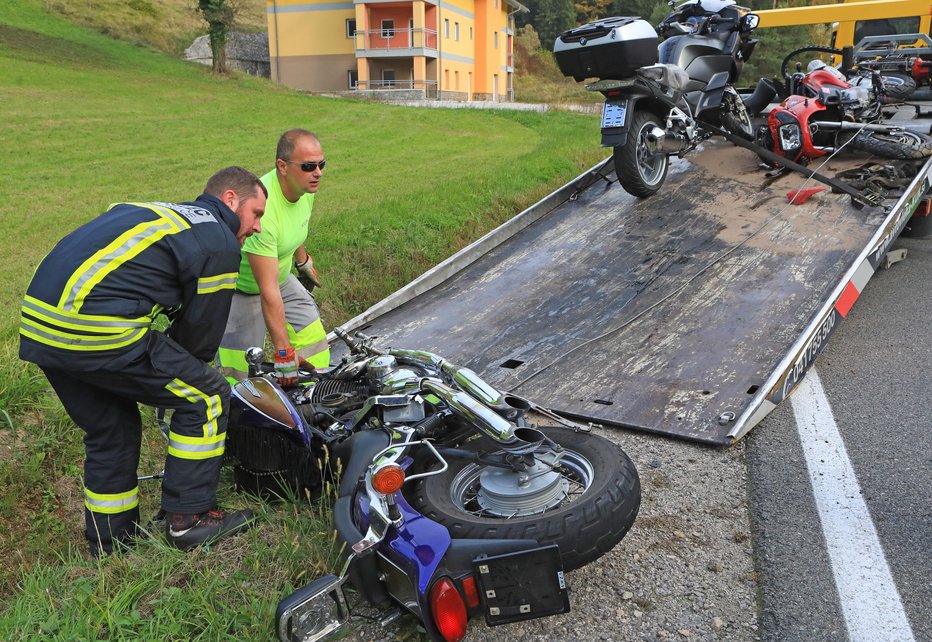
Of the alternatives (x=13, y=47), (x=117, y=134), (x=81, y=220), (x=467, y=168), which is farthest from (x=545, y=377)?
(x=13, y=47)

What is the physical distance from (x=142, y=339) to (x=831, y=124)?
269 inches

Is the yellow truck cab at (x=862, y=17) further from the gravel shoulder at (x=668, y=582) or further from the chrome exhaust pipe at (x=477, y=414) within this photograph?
the chrome exhaust pipe at (x=477, y=414)

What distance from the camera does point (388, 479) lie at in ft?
8.52

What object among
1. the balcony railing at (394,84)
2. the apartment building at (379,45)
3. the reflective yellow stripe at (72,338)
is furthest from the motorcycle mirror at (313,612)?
the balcony railing at (394,84)

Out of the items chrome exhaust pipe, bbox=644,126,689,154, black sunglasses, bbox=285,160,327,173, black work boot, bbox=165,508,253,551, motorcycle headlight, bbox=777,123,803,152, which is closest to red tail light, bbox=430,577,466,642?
black work boot, bbox=165,508,253,551

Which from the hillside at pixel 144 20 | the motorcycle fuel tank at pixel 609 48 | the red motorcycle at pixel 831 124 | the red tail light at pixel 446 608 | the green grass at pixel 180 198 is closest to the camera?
the red tail light at pixel 446 608

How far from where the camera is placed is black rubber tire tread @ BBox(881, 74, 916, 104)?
9.30 metres

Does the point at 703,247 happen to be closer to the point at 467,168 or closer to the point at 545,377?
the point at 545,377

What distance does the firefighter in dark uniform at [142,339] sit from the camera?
114 inches

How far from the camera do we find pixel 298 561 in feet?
9.63

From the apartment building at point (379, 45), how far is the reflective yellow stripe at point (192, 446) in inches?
1476

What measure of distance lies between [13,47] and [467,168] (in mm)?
25925

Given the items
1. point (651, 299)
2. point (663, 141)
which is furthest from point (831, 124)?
point (651, 299)

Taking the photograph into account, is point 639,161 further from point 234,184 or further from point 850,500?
point 234,184
